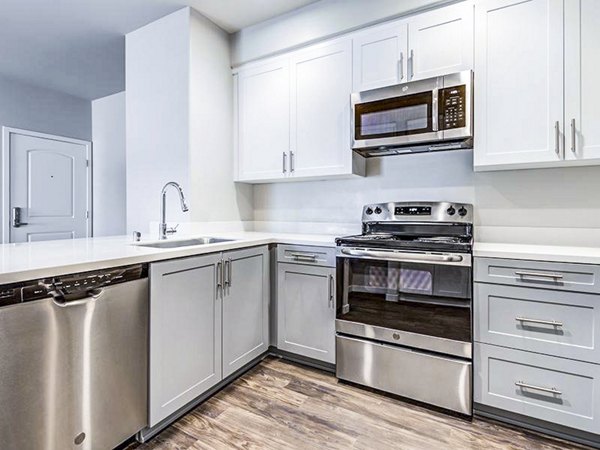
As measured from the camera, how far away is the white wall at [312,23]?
2.21 metres

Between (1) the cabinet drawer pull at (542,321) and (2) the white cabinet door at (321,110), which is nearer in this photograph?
(1) the cabinet drawer pull at (542,321)

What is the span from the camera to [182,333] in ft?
5.63

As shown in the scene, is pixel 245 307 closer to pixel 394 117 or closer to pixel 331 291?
pixel 331 291

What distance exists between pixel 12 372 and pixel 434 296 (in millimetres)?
1876

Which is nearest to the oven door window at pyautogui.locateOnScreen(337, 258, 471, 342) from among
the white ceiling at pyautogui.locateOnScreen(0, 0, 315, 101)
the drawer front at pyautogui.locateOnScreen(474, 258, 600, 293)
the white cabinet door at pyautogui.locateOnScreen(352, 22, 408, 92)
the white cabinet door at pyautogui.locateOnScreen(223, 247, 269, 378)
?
the drawer front at pyautogui.locateOnScreen(474, 258, 600, 293)

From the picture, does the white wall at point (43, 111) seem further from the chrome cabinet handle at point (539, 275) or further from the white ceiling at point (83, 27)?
the chrome cabinet handle at point (539, 275)

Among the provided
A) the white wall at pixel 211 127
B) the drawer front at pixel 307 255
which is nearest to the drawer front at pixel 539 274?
the drawer front at pixel 307 255

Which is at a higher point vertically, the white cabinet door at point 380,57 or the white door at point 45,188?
the white cabinet door at point 380,57

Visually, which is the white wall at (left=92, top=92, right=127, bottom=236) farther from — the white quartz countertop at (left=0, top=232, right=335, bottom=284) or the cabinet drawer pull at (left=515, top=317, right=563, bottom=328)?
the cabinet drawer pull at (left=515, top=317, right=563, bottom=328)

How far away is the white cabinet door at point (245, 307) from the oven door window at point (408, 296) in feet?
1.88

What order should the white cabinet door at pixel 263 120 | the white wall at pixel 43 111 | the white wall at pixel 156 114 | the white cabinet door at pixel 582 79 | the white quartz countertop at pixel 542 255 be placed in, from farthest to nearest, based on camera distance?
the white wall at pixel 43 111 < the white cabinet door at pixel 263 120 < the white wall at pixel 156 114 < the white cabinet door at pixel 582 79 < the white quartz countertop at pixel 542 255

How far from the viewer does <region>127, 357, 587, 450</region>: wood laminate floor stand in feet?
5.18

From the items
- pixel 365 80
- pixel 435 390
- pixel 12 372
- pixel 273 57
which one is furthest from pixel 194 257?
pixel 273 57

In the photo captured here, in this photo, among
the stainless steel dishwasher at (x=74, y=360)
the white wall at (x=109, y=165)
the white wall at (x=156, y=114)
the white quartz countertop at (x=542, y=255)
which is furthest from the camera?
the white wall at (x=109, y=165)
